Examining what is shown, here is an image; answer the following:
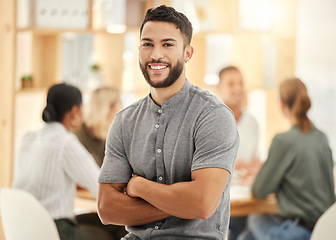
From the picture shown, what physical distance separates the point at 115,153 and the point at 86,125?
1755mm

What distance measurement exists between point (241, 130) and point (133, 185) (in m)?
2.21

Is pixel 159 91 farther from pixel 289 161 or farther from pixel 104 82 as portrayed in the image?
pixel 104 82

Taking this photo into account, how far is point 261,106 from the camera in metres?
4.19

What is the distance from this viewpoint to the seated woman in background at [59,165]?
2.67 metres

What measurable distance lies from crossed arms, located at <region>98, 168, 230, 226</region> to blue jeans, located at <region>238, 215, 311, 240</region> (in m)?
1.56

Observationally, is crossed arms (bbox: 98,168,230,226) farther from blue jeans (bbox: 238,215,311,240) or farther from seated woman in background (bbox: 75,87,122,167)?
seated woman in background (bbox: 75,87,122,167)

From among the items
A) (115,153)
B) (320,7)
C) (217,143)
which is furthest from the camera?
(320,7)

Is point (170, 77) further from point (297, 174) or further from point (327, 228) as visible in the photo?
point (297, 174)

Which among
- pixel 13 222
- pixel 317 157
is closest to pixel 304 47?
pixel 317 157

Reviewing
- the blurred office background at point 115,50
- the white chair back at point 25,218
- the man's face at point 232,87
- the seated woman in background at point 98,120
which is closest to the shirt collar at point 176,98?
the white chair back at point 25,218

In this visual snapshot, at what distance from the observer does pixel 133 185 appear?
1.71 meters

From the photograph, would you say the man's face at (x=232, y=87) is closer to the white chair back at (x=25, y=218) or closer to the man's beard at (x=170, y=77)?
the white chair back at (x=25, y=218)

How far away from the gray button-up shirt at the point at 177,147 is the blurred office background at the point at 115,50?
7.85ft

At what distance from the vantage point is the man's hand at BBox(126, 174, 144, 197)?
5.60ft
